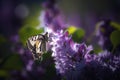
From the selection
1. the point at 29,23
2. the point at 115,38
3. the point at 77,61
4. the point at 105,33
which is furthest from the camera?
the point at 29,23

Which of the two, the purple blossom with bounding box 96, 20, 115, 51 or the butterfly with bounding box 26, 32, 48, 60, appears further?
the purple blossom with bounding box 96, 20, 115, 51

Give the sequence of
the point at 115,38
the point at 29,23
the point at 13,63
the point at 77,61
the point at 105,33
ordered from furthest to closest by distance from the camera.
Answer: the point at 29,23
the point at 13,63
the point at 105,33
the point at 115,38
the point at 77,61

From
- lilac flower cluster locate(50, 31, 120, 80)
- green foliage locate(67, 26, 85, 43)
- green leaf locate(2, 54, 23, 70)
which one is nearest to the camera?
lilac flower cluster locate(50, 31, 120, 80)

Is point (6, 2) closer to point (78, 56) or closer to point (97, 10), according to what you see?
point (97, 10)

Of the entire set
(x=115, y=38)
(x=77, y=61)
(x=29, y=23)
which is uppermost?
(x=29, y=23)

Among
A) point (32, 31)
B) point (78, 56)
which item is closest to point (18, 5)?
point (32, 31)

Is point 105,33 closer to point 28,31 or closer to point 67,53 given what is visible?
point 28,31

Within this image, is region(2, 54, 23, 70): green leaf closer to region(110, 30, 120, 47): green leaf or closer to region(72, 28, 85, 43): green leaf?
region(72, 28, 85, 43): green leaf

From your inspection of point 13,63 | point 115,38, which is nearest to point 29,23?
point 13,63

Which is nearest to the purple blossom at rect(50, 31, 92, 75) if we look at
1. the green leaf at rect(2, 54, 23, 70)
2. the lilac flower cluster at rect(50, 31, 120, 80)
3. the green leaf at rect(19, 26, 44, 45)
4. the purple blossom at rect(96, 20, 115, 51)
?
the lilac flower cluster at rect(50, 31, 120, 80)
